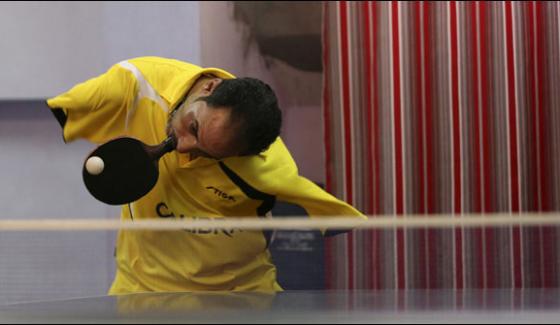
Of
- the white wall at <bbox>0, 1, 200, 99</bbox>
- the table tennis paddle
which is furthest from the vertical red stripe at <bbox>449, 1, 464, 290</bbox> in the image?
the table tennis paddle

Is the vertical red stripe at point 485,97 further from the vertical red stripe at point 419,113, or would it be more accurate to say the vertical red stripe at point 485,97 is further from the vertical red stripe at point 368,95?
the vertical red stripe at point 368,95

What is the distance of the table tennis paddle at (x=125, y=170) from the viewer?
1.36 metres

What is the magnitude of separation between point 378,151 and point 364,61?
11.9 inches

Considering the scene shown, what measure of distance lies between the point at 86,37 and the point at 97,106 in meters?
1.81

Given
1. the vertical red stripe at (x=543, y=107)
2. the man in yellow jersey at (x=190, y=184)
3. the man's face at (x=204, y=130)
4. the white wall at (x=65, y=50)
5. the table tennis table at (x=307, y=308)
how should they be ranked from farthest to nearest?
1. the vertical red stripe at (x=543, y=107)
2. the white wall at (x=65, y=50)
3. the man in yellow jersey at (x=190, y=184)
4. the man's face at (x=204, y=130)
5. the table tennis table at (x=307, y=308)

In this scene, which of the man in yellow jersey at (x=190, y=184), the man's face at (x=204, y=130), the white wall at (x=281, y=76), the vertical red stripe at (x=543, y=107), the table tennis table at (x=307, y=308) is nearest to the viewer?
the table tennis table at (x=307, y=308)

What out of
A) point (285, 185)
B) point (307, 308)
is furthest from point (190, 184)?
point (307, 308)

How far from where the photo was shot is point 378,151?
10.4ft

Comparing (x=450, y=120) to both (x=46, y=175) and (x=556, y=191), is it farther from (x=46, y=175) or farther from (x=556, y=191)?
(x=46, y=175)

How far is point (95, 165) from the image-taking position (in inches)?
53.3

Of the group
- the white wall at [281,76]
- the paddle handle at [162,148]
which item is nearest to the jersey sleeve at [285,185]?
the paddle handle at [162,148]

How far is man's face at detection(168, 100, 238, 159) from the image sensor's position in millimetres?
1352

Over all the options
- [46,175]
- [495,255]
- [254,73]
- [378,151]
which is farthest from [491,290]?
[254,73]

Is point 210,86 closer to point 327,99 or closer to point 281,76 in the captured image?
point 327,99
